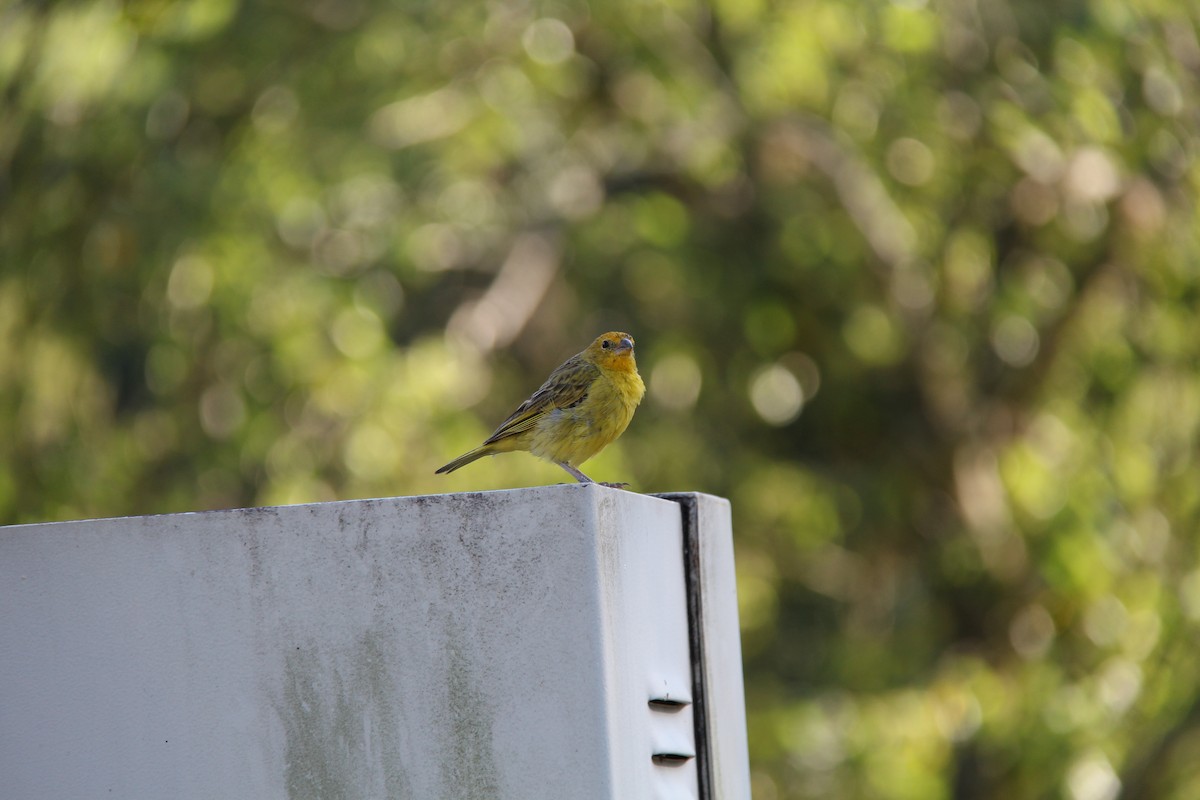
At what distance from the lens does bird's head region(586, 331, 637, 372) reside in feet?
19.1

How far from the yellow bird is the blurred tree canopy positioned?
9.55 feet

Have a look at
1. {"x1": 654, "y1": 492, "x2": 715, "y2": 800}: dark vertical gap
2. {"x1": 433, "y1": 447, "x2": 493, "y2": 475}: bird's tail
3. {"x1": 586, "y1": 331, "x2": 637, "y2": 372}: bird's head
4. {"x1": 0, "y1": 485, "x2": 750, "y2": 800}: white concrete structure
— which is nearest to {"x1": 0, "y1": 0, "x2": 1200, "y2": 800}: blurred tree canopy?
{"x1": 433, "y1": 447, "x2": 493, "y2": 475}: bird's tail

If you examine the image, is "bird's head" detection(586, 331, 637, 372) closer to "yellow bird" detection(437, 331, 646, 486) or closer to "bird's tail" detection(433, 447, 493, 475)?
"yellow bird" detection(437, 331, 646, 486)

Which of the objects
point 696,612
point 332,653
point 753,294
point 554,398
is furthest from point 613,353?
point 753,294

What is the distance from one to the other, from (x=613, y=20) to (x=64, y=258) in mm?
3518

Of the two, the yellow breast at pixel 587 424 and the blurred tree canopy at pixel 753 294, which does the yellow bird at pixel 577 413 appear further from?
the blurred tree canopy at pixel 753 294

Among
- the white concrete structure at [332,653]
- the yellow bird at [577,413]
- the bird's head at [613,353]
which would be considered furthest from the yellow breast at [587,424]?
the white concrete structure at [332,653]

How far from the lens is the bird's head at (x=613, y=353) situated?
5.82 meters

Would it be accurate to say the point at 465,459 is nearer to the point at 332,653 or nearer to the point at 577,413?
the point at 577,413

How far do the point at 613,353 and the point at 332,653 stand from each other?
272 centimetres

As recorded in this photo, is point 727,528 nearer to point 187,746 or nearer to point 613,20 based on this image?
A: point 187,746

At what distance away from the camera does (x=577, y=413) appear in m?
5.50

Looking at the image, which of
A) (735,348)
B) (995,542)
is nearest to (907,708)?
(995,542)

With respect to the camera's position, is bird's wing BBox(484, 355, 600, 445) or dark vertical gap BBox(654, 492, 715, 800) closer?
dark vertical gap BBox(654, 492, 715, 800)
